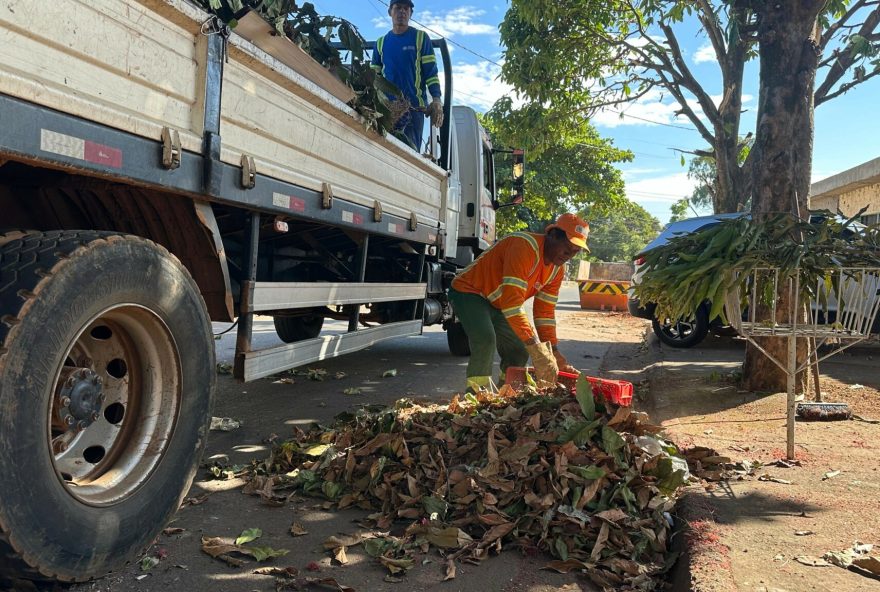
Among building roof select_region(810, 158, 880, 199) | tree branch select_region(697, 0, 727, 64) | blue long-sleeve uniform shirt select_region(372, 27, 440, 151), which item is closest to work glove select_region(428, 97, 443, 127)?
blue long-sleeve uniform shirt select_region(372, 27, 440, 151)

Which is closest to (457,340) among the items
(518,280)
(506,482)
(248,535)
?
(518,280)

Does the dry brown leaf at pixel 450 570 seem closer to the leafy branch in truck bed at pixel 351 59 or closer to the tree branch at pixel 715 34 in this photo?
the leafy branch in truck bed at pixel 351 59

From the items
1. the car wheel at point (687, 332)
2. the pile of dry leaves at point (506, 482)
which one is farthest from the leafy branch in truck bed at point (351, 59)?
the car wheel at point (687, 332)

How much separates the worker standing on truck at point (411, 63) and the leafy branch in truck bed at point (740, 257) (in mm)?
3158

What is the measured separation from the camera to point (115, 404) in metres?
2.66

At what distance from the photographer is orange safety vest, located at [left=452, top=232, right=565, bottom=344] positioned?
4516mm

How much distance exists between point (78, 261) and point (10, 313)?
0.28 metres

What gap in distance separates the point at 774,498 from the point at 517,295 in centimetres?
195

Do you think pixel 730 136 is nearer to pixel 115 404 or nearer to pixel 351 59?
pixel 351 59

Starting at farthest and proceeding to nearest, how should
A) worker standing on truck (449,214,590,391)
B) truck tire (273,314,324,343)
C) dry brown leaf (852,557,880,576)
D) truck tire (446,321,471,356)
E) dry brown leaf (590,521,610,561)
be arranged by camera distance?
truck tire (446,321,471,356) → truck tire (273,314,324,343) → worker standing on truck (449,214,590,391) → dry brown leaf (590,521,610,561) → dry brown leaf (852,557,880,576)

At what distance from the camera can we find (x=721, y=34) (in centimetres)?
1193

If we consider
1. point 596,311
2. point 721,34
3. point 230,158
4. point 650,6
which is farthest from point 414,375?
point 596,311

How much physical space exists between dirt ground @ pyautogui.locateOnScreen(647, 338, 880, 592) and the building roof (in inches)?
488

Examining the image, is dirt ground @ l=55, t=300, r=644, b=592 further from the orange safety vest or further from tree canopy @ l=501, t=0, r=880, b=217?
tree canopy @ l=501, t=0, r=880, b=217
